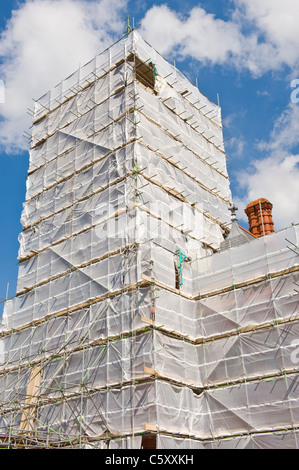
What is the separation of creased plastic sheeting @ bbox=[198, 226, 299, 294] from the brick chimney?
40.5 ft

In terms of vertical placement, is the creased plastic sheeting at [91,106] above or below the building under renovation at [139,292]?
above

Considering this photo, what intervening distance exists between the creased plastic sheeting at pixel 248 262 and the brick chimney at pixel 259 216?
40.5 ft

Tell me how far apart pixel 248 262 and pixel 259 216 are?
50.8 feet

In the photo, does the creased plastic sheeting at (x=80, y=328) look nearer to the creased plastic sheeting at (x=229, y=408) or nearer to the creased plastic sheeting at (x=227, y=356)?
the creased plastic sheeting at (x=227, y=356)

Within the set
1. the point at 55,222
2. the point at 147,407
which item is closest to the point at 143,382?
the point at 147,407

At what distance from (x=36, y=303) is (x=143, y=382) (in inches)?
282

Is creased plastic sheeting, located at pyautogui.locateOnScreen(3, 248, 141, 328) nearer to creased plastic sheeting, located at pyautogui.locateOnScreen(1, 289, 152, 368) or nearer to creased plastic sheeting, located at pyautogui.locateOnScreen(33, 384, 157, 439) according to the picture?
creased plastic sheeting, located at pyautogui.locateOnScreen(1, 289, 152, 368)

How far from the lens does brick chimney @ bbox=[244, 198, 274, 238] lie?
104ft

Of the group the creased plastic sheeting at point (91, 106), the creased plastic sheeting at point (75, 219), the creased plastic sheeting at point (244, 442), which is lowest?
the creased plastic sheeting at point (244, 442)

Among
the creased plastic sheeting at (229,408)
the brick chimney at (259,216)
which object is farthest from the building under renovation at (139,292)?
the brick chimney at (259,216)

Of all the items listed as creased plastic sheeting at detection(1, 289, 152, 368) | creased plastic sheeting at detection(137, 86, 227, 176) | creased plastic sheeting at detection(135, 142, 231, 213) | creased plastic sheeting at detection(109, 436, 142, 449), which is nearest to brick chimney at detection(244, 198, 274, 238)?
creased plastic sheeting at detection(137, 86, 227, 176)

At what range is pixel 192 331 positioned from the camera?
60.4ft

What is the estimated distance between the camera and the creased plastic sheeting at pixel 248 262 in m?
17.4
